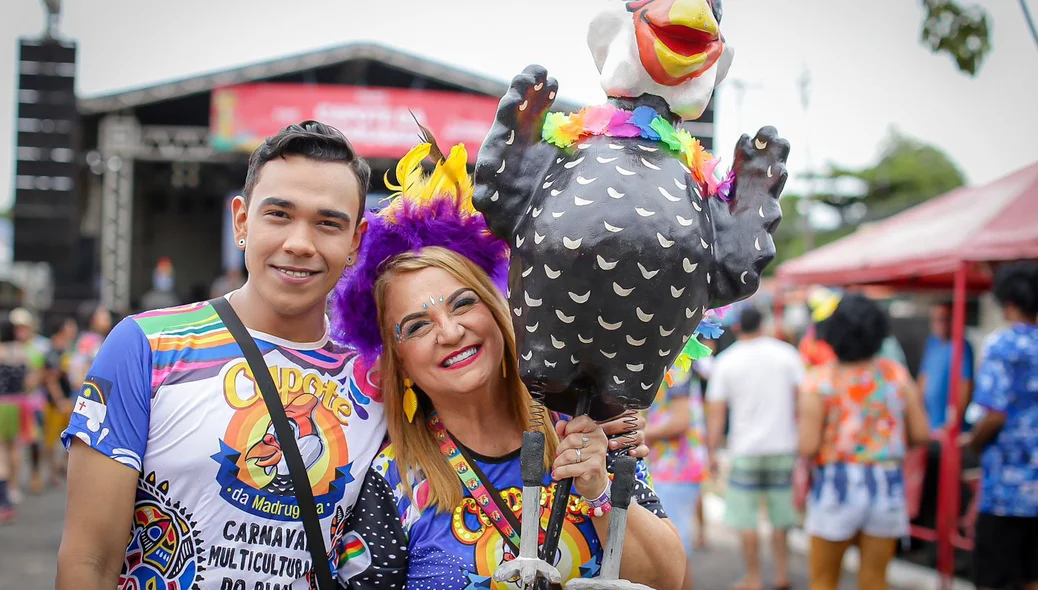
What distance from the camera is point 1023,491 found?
3.84m

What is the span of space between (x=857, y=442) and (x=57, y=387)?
7695 mm

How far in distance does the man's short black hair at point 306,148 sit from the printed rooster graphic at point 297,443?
0.47 m

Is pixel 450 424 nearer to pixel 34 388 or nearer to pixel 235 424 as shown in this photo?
pixel 235 424

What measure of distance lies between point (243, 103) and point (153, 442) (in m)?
13.9

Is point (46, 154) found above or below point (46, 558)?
above

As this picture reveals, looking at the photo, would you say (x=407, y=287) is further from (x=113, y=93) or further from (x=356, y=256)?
(x=113, y=93)

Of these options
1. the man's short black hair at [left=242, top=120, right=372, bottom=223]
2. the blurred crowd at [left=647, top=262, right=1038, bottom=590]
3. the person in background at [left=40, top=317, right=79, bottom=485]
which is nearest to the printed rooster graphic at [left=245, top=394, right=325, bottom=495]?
the man's short black hair at [left=242, top=120, right=372, bottom=223]

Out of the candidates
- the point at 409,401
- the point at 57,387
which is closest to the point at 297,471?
the point at 409,401

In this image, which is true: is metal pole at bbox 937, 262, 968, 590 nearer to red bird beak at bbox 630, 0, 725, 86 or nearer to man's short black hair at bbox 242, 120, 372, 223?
red bird beak at bbox 630, 0, 725, 86

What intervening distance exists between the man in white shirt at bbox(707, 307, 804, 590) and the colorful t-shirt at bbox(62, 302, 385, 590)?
3.76m

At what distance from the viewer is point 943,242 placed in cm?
521

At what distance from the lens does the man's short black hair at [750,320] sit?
5.17 metres

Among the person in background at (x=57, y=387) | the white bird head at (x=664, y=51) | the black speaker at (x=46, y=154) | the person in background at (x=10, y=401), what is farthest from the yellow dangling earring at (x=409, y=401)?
the black speaker at (x=46, y=154)

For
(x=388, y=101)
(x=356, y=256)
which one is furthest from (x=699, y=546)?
(x=388, y=101)
